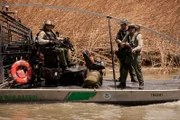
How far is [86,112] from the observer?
9.94m

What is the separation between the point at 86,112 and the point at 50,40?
1813mm

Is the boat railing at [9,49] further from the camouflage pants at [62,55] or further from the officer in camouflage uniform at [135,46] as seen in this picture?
the officer in camouflage uniform at [135,46]

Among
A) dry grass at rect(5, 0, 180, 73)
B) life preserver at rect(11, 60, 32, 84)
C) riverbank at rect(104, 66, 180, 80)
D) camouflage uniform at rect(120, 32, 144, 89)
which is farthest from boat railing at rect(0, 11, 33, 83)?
dry grass at rect(5, 0, 180, 73)

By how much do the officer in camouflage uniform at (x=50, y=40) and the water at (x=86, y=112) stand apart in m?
1.06

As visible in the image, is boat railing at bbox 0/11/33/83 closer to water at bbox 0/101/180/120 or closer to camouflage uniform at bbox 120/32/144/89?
water at bbox 0/101/180/120

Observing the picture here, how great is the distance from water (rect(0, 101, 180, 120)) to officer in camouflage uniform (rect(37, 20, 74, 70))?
1.06 metres

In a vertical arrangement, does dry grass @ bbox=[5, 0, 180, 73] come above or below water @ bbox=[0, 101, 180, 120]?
above

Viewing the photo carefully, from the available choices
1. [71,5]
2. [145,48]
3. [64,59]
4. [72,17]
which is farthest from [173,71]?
[71,5]

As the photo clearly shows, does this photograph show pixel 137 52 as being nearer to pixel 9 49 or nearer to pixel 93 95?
pixel 93 95

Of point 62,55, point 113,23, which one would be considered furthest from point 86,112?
point 113,23

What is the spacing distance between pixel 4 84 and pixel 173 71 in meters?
8.12

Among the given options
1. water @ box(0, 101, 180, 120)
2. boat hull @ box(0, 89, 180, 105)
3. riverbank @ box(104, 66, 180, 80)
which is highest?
riverbank @ box(104, 66, 180, 80)

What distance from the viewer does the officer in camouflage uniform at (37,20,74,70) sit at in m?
10.6

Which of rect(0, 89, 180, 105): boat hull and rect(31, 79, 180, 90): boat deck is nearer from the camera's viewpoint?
rect(0, 89, 180, 105): boat hull
